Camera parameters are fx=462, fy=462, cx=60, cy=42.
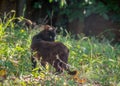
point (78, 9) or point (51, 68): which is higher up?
point (78, 9)

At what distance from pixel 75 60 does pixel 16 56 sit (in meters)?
1.14

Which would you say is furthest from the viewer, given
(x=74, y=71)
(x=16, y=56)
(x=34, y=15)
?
(x=34, y=15)

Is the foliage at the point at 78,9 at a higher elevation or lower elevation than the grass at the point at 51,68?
higher

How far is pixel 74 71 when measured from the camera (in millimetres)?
6531

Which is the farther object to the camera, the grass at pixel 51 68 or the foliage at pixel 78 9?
the foliage at pixel 78 9

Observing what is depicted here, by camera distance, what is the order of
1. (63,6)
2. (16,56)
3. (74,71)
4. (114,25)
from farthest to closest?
1. (114,25)
2. (63,6)
3. (16,56)
4. (74,71)

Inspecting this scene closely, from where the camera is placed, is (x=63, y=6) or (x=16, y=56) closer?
(x=16, y=56)

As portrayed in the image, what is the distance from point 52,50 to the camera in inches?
262

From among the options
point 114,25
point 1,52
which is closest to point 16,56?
point 1,52

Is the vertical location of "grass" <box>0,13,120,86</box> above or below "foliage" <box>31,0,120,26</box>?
below

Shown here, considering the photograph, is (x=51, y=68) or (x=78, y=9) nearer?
(x=51, y=68)

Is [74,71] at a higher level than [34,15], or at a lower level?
lower

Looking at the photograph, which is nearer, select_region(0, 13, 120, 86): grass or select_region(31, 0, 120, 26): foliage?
select_region(0, 13, 120, 86): grass

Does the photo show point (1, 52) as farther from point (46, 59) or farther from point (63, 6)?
point (63, 6)
